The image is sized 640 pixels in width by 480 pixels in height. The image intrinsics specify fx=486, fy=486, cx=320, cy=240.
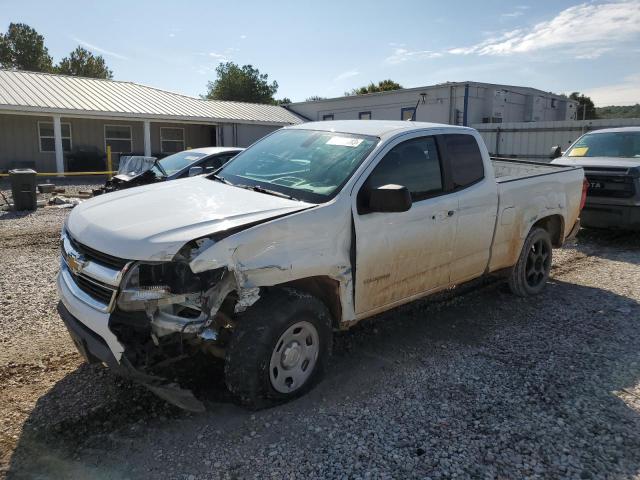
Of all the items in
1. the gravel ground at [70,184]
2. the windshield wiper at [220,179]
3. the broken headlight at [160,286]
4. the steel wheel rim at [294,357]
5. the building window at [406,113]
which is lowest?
the steel wheel rim at [294,357]

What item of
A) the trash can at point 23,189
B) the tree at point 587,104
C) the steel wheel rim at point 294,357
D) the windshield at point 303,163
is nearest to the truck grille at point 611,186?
the windshield at point 303,163

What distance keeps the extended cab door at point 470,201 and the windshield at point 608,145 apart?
5.98 m

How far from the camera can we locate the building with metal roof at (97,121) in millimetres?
19922

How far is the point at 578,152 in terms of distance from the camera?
32.0 feet

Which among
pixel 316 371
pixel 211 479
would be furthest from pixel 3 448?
pixel 316 371

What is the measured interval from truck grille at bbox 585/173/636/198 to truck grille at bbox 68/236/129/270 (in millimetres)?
8278

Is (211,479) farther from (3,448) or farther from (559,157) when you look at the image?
(559,157)

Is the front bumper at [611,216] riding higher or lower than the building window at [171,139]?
lower

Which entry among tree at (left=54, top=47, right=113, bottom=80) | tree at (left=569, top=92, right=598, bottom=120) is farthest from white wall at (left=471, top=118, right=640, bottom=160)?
tree at (left=54, top=47, right=113, bottom=80)

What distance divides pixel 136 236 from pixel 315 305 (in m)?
1.24

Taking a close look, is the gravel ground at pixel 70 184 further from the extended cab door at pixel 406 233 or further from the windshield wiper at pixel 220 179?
the extended cab door at pixel 406 233

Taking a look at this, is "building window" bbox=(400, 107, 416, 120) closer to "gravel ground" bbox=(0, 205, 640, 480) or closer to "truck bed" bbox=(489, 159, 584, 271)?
"truck bed" bbox=(489, 159, 584, 271)

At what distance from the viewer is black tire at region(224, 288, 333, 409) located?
120 inches

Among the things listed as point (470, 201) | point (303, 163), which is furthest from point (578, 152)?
point (303, 163)
